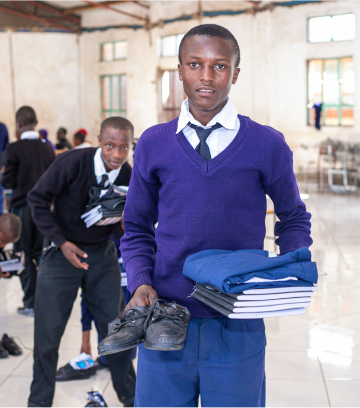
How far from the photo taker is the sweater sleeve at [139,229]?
158cm

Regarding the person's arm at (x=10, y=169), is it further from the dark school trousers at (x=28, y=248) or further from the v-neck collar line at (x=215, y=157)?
the v-neck collar line at (x=215, y=157)

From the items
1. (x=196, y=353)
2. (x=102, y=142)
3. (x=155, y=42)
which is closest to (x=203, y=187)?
(x=196, y=353)

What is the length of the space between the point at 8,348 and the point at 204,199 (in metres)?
2.81

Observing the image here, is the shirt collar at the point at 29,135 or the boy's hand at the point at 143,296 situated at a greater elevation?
the shirt collar at the point at 29,135

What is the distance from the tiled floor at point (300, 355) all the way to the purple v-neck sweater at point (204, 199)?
5.89 ft

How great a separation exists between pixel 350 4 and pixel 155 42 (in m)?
5.45

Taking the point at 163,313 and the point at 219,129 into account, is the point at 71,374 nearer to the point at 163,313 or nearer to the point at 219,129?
the point at 163,313

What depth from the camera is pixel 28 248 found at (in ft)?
15.7

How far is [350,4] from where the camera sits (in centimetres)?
1193

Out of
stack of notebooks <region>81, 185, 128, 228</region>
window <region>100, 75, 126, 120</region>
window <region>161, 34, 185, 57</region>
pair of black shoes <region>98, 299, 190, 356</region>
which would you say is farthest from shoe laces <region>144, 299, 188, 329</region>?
window <region>100, 75, 126, 120</region>

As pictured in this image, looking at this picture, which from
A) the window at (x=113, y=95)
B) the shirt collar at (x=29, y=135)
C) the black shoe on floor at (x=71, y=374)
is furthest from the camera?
the window at (x=113, y=95)

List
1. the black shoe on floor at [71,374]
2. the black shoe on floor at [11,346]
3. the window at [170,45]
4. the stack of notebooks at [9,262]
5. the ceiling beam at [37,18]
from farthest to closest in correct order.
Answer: the ceiling beam at [37,18] → the window at [170,45] → the black shoe on floor at [11,346] → the stack of notebooks at [9,262] → the black shoe on floor at [71,374]

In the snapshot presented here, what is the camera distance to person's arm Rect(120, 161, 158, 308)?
155 centimetres

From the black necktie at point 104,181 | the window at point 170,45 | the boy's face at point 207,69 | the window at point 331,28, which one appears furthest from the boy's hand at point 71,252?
the window at point 170,45
